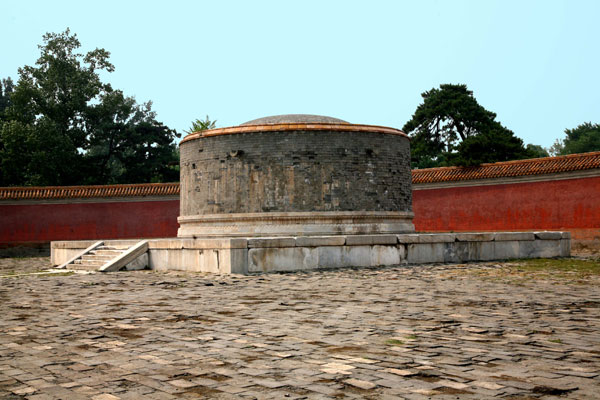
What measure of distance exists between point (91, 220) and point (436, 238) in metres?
15.3

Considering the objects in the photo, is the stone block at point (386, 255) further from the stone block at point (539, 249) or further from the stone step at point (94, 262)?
the stone step at point (94, 262)

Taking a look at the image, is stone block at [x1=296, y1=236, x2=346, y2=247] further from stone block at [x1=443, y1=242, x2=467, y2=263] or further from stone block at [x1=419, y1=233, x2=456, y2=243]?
stone block at [x1=443, y1=242, x2=467, y2=263]

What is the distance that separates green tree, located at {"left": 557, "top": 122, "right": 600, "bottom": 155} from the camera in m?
51.2

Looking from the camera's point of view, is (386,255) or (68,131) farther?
(68,131)

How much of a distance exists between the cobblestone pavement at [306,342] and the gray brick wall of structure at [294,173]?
6.83m

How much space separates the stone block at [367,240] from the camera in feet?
42.0

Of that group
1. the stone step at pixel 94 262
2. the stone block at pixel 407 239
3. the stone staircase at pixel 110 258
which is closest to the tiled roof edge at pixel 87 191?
the stone staircase at pixel 110 258

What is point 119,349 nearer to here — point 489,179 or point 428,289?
point 428,289

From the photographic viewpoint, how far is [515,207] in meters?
20.8

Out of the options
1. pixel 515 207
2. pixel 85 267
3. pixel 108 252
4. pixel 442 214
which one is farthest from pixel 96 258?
pixel 515 207

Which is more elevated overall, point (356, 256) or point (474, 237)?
point (474, 237)

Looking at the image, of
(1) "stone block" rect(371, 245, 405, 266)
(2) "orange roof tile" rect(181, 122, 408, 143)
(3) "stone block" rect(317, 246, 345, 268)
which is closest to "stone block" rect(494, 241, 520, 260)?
(1) "stone block" rect(371, 245, 405, 266)

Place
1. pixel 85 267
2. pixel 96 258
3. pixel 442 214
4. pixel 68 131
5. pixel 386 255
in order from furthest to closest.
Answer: pixel 68 131 → pixel 442 214 → pixel 96 258 → pixel 85 267 → pixel 386 255

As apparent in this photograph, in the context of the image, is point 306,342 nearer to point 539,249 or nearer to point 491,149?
point 539,249
